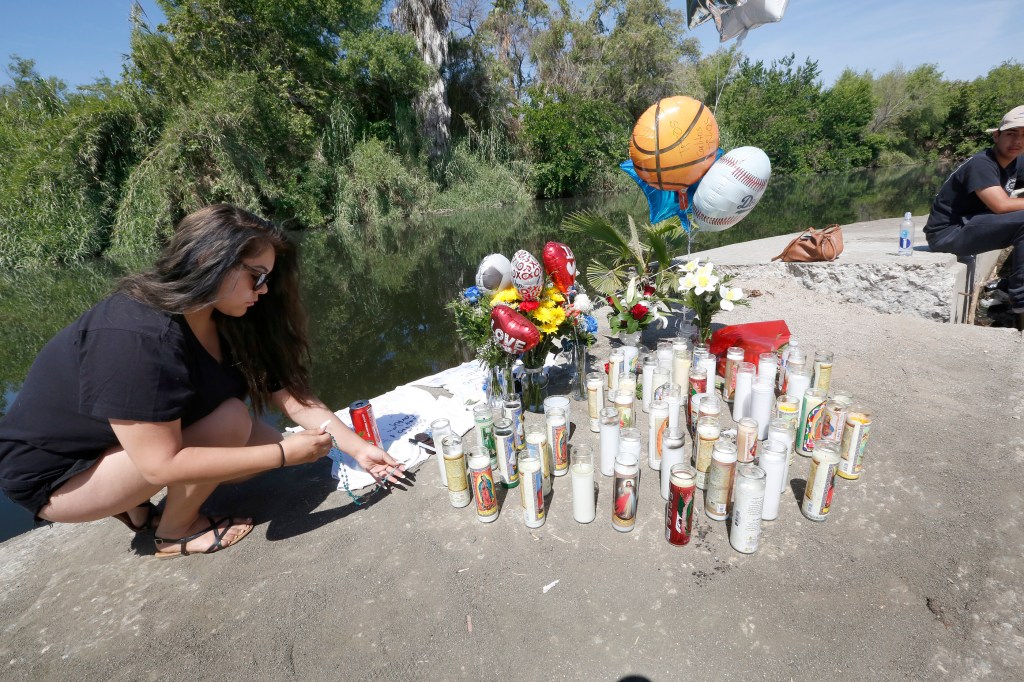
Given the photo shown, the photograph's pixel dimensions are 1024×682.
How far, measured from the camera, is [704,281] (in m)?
3.13

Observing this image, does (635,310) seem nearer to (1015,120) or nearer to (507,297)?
(507,297)

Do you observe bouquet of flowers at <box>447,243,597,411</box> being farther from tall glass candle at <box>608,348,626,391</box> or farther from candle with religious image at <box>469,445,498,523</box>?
candle with religious image at <box>469,445,498,523</box>

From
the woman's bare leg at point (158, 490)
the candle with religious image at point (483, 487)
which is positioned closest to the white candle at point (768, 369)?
the candle with religious image at point (483, 487)

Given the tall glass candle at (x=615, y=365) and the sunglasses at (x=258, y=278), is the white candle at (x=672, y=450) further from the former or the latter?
the sunglasses at (x=258, y=278)

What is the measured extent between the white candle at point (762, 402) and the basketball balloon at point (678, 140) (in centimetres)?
204

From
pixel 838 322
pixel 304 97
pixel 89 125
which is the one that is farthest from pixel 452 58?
pixel 838 322

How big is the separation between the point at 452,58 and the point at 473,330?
63.8 feet

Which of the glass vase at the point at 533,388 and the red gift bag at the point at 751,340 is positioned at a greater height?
the red gift bag at the point at 751,340

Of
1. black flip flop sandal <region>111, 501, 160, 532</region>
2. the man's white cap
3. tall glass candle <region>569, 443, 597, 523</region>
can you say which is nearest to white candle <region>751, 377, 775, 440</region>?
tall glass candle <region>569, 443, 597, 523</region>

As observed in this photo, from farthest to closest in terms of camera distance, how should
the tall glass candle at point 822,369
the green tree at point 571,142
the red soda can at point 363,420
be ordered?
1. the green tree at point 571,142
2. the tall glass candle at point 822,369
3. the red soda can at point 363,420

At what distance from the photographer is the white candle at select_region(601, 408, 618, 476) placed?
2.21 m

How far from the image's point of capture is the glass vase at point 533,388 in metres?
Result: 2.88

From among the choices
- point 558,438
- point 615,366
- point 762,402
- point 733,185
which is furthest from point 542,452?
point 733,185

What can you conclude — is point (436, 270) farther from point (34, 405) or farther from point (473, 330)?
point (34, 405)
